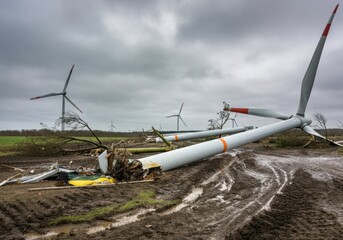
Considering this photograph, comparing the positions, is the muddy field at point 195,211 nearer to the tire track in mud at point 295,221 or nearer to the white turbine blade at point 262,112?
the tire track in mud at point 295,221

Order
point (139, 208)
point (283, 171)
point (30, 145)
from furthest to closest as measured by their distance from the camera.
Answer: point (30, 145) < point (283, 171) < point (139, 208)

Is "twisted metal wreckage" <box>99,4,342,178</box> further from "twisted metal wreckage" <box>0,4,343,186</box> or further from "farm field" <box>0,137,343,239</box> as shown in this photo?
"farm field" <box>0,137,343,239</box>

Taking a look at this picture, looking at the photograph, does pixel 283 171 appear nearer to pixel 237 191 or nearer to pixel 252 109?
pixel 237 191

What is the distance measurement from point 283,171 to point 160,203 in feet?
21.2

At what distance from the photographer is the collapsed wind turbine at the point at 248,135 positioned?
979 cm

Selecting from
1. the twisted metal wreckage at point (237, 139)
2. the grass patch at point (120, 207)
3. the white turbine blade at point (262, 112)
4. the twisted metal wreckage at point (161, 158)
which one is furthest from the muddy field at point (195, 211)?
the white turbine blade at point (262, 112)

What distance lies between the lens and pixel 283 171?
10219 millimetres

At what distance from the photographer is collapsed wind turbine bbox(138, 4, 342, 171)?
32.1 ft

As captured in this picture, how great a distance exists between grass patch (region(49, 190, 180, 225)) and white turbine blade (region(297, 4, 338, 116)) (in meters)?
16.0

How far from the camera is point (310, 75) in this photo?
18062 mm

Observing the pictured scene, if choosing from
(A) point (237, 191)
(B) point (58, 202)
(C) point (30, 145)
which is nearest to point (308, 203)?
(A) point (237, 191)

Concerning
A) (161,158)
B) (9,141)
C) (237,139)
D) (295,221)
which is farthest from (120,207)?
(9,141)

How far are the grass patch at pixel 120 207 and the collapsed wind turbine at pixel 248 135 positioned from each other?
2532 mm

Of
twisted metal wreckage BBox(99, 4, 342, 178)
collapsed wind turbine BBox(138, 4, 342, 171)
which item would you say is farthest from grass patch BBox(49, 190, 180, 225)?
collapsed wind turbine BBox(138, 4, 342, 171)
